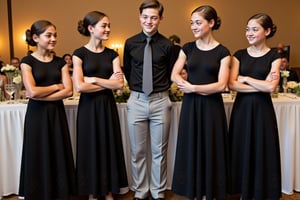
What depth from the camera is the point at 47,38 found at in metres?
2.47

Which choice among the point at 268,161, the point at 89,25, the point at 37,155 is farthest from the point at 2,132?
the point at 268,161

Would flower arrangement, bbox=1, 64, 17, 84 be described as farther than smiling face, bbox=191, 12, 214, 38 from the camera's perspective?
Yes

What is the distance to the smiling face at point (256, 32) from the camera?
243cm

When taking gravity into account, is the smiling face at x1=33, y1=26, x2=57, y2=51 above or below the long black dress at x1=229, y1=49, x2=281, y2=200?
above

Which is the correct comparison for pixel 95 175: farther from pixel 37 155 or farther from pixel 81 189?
pixel 37 155

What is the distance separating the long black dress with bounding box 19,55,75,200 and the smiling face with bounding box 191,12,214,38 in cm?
105

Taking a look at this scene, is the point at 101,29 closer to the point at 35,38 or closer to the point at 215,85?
the point at 35,38

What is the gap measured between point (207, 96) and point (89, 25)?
3.41 ft

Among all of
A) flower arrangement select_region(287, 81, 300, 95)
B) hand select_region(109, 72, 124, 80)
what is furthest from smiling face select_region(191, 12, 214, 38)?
flower arrangement select_region(287, 81, 300, 95)

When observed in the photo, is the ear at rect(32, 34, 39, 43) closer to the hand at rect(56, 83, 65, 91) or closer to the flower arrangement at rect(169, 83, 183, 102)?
the hand at rect(56, 83, 65, 91)

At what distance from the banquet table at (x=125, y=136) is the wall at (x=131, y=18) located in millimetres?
6023

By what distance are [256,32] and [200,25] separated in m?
Answer: 0.41

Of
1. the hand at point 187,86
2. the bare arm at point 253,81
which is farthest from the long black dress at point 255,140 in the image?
the hand at point 187,86

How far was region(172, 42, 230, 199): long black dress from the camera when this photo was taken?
2.44m
